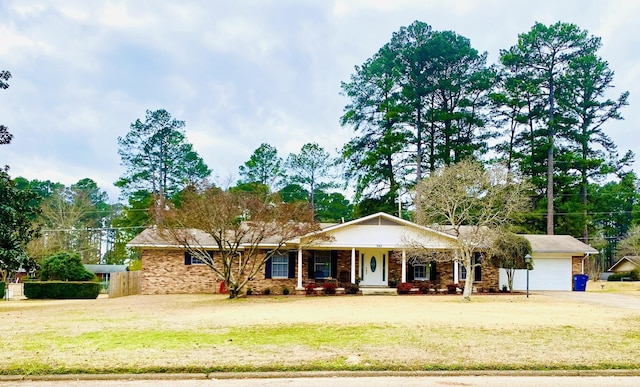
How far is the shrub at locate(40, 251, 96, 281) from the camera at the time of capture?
29.2 meters

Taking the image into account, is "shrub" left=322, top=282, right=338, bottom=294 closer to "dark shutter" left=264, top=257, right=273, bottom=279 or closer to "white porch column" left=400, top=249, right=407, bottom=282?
"dark shutter" left=264, top=257, right=273, bottom=279

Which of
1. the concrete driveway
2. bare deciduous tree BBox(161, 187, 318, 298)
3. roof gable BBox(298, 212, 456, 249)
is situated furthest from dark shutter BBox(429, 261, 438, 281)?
bare deciduous tree BBox(161, 187, 318, 298)

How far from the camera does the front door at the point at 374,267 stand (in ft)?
94.8

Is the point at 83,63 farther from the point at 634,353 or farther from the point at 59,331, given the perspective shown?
the point at 634,353

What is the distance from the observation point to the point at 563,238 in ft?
109

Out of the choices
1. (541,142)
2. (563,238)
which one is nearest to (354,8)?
(563,238)

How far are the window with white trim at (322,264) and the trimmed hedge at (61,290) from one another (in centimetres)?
1099

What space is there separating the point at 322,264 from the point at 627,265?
3960 cm

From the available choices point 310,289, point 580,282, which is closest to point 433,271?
point 310,289

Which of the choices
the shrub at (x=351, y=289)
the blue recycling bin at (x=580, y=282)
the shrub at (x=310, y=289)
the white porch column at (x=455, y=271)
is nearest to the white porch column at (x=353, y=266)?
the shrub at (x=351, y=289)

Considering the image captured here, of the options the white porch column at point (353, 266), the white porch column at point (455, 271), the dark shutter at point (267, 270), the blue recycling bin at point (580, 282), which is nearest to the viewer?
the white porch column at point (353, 266)

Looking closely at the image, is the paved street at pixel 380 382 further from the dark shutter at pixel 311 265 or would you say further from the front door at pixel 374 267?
the front door at pixel 374 267

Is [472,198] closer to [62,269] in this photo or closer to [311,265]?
[311,265]

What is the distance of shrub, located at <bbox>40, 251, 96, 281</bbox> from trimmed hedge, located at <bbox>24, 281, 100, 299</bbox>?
1458mm
